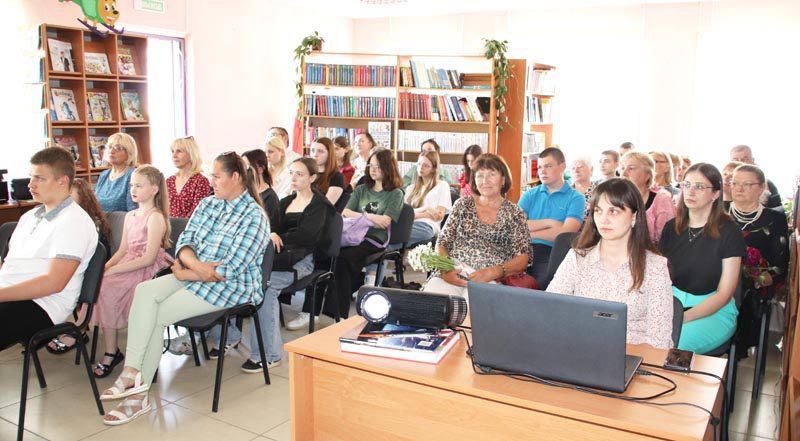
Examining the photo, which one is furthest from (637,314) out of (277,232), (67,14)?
(67,14)

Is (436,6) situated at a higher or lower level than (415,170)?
higher

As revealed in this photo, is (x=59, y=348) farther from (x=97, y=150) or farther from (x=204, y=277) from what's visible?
(x=97, y=150)

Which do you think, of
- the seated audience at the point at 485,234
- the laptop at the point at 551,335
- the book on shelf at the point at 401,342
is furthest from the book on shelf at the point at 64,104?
the laptop at the point at 551,335

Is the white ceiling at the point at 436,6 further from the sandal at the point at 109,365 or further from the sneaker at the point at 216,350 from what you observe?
the sandal at the point at 109,365

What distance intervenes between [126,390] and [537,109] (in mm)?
6692

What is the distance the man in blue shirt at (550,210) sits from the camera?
423 cm

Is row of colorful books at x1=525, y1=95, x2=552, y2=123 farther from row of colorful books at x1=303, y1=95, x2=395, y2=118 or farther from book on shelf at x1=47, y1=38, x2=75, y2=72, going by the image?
book on shelf at x1=47, y1=38, x2=75, y2=72

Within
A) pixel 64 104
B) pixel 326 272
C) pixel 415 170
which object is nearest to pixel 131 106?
pixel 64 104

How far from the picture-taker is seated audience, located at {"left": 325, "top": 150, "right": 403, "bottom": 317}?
15.6ft

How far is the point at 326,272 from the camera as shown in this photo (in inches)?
171

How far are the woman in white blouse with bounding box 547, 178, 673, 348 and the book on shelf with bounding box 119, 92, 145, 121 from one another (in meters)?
5.36

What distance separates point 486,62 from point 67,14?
16.1 feet

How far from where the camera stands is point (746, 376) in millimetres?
3914

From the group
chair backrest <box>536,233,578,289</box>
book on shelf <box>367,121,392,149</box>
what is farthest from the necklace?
book on shelf <box>367,121,392,149</box>
